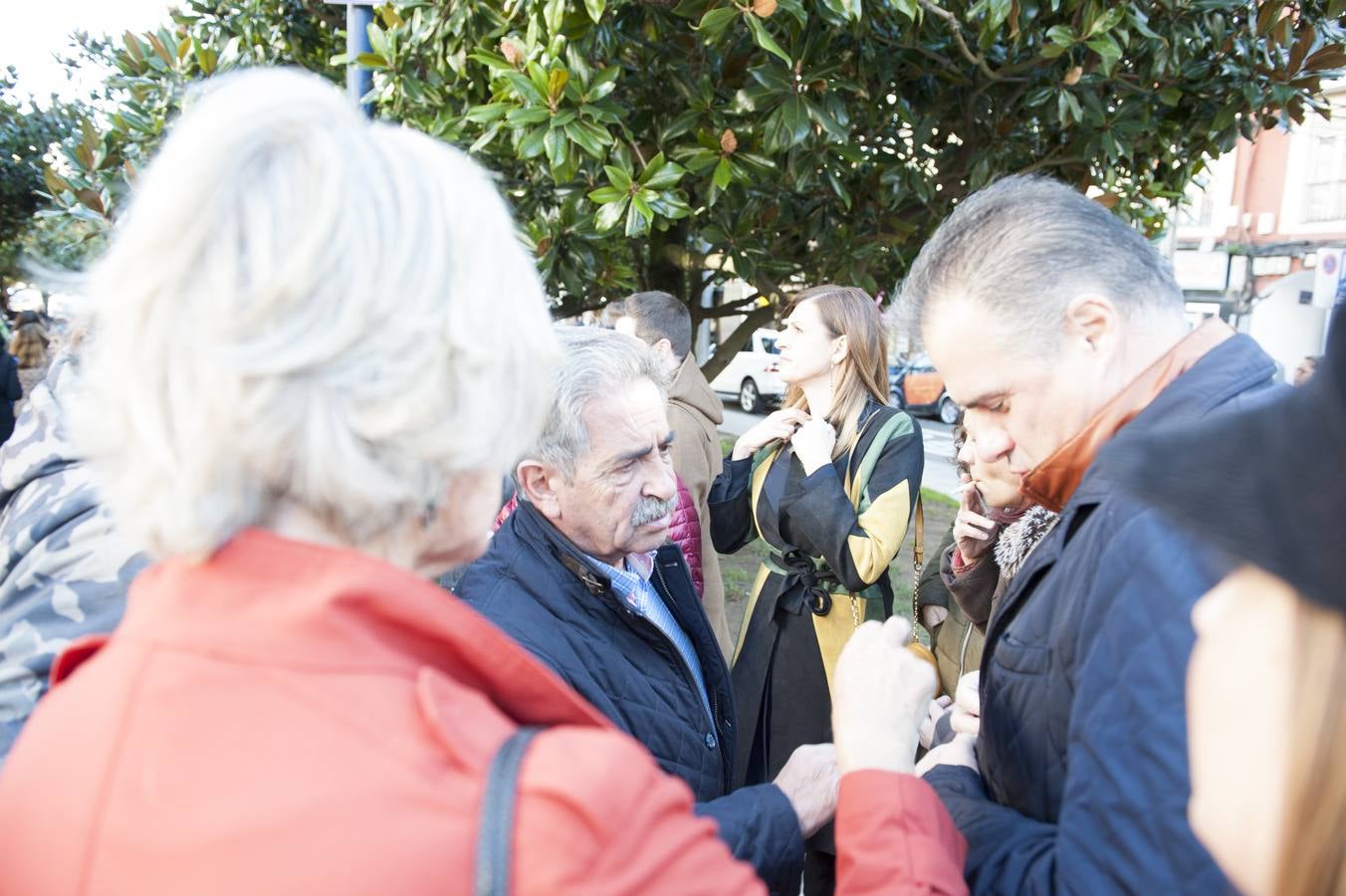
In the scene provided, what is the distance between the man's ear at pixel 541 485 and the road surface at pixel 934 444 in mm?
6634

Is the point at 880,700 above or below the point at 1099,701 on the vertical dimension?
below

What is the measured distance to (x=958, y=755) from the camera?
159 cm

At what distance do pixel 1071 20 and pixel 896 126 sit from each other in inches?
36.8

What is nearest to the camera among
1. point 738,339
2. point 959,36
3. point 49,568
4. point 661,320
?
point 49,568

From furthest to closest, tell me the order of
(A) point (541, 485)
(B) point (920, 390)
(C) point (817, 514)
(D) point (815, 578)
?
(B) point (920, 390), (D) point (815, 578), (C) point (817, 514), (A) point (541, 485)

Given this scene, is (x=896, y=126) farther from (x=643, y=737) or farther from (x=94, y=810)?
(x=94, y=810)

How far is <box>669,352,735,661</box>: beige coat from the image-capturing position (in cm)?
427

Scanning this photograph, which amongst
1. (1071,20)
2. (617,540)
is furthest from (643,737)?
(1071,20)

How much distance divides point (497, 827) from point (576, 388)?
1.48m

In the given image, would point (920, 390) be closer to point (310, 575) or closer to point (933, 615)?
point (933, 615)

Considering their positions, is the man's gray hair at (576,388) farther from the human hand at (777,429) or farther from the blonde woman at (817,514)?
the human hand at (777,429)

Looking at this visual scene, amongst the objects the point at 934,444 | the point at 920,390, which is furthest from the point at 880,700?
the point at 920,390

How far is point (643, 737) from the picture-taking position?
1.85 m

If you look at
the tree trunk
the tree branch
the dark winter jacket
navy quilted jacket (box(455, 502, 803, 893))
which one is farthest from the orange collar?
the dark winter jacket
